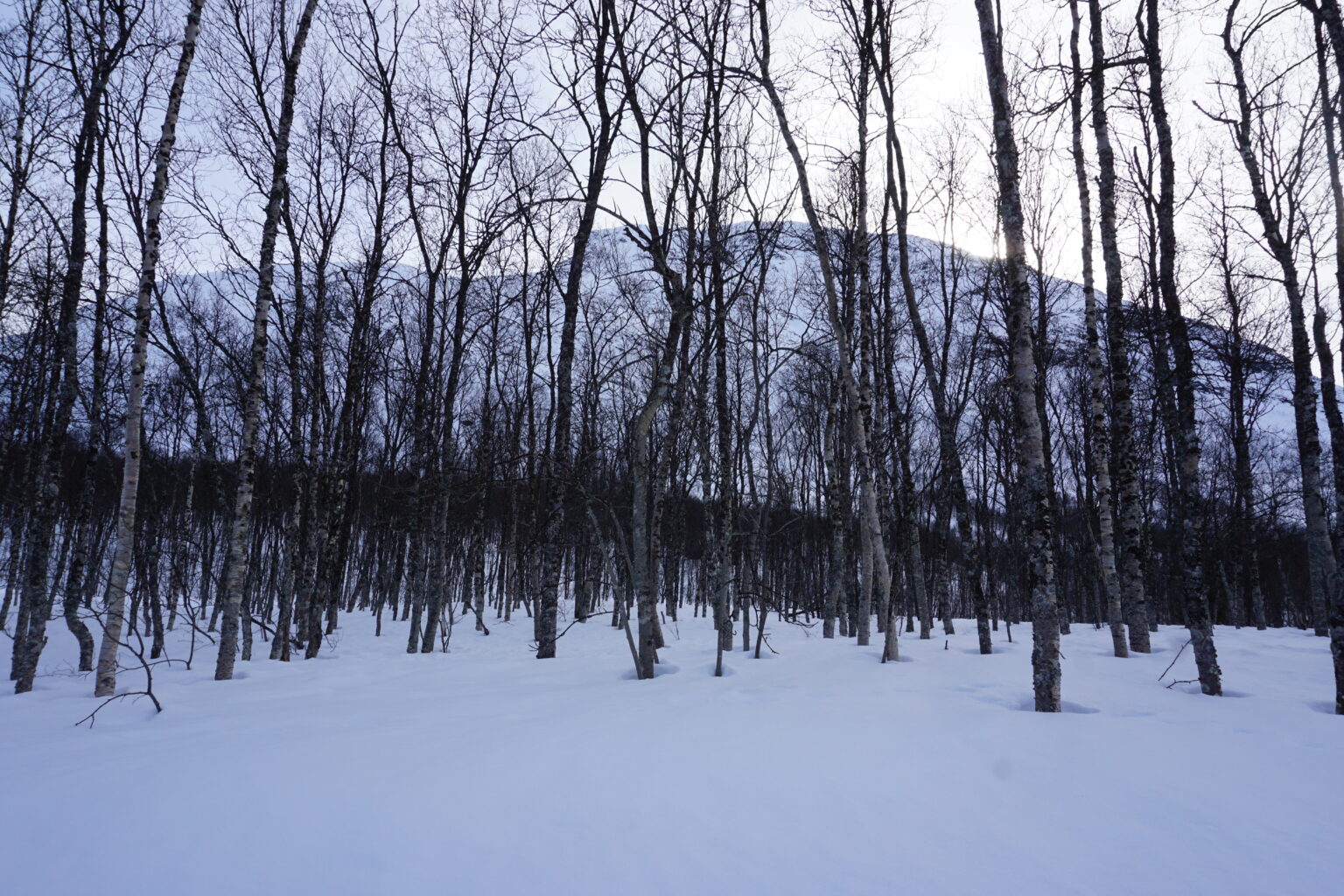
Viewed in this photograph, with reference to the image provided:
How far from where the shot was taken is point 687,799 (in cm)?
274

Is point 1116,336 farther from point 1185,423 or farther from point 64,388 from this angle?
point 64,388

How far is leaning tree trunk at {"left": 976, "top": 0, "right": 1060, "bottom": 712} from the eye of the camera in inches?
190

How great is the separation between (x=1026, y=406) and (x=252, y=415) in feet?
29.2

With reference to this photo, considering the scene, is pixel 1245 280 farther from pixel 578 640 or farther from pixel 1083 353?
pixel 578 640

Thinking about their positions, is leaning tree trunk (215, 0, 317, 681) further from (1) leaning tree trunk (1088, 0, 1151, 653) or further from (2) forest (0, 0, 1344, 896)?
(1) leaning tree trunk (1088, 0, 1151, 653)

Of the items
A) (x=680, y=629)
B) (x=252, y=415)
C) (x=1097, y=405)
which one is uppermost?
(x=1097, y=405)

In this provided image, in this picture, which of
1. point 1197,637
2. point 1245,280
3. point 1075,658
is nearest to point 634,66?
point 1197,637

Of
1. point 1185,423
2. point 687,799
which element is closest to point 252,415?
point 687,799

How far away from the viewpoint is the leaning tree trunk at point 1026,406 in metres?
4.82

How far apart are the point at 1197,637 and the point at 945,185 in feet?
36.9

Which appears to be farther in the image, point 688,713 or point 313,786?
point 688,713

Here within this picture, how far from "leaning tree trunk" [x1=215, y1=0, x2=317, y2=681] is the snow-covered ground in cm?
304

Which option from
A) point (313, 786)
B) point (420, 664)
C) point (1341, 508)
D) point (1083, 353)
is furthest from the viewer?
point (1083, 353)

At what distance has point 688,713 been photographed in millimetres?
4422
